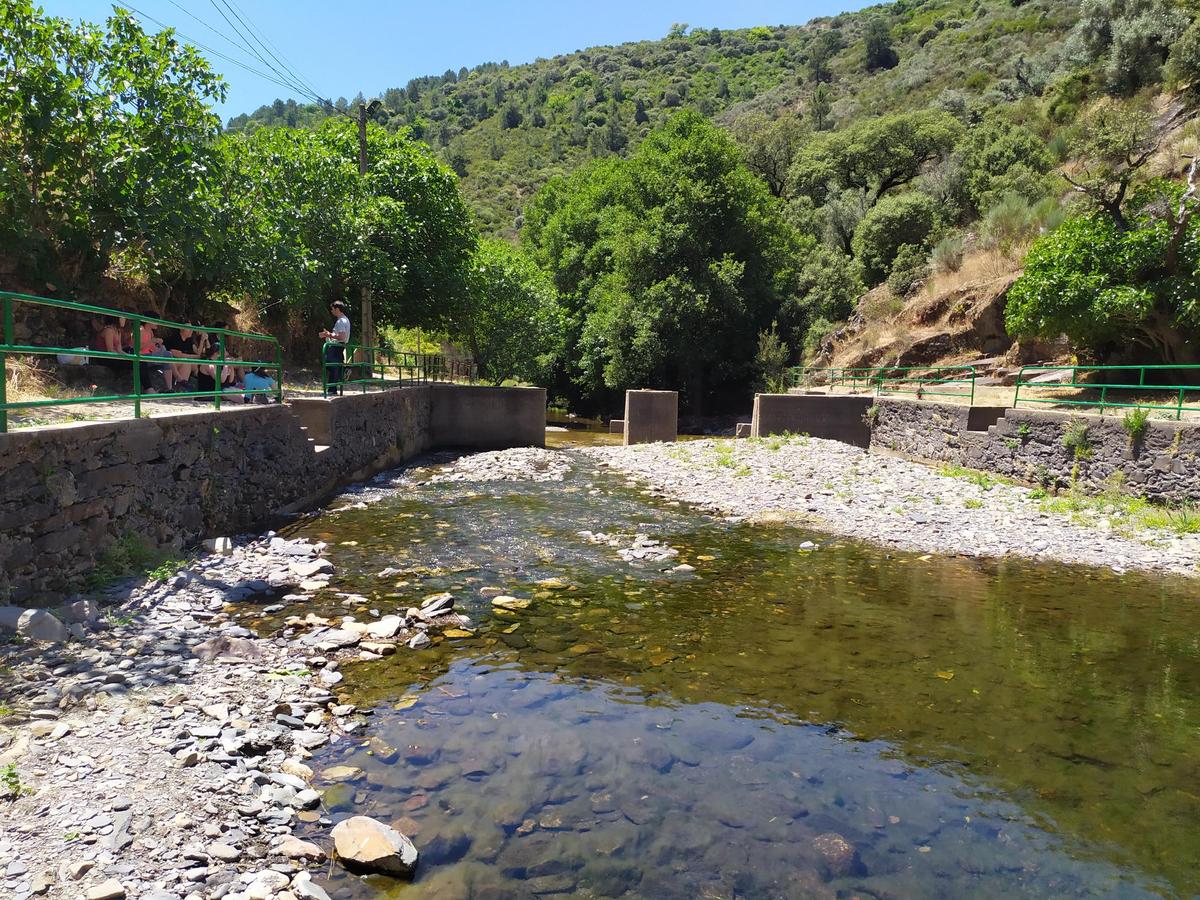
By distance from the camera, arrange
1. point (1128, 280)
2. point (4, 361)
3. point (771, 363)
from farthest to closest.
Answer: point (771, 363), point (1128, 280), point (4, 361)

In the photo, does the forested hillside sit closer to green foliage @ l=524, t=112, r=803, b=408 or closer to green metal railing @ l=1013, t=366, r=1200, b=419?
green foliage @ l=524, t=112, r=803, b=408

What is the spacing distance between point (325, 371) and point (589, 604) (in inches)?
355

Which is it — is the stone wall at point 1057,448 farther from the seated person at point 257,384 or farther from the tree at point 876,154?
the tree at point 876,154

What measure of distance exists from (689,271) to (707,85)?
291 ft

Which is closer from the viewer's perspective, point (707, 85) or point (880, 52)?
point (880, 52)

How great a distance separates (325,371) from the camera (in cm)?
1459

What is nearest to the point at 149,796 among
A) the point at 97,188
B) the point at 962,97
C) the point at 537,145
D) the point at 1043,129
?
the point at 97,188

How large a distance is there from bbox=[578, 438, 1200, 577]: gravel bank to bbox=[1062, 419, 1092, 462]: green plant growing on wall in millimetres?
1218

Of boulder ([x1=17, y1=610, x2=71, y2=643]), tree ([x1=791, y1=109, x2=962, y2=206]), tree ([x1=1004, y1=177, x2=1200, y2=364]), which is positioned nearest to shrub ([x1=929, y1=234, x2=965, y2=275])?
tree ([x1=1004, y1=177, x2=1200, y2=364])

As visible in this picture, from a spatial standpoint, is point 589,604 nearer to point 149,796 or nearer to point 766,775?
point 766,775

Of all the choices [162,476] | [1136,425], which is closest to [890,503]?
[1136,425]

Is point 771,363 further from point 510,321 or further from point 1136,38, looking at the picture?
point 1136,38

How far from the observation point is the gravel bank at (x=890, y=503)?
1079 cm

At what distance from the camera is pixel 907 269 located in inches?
1326
